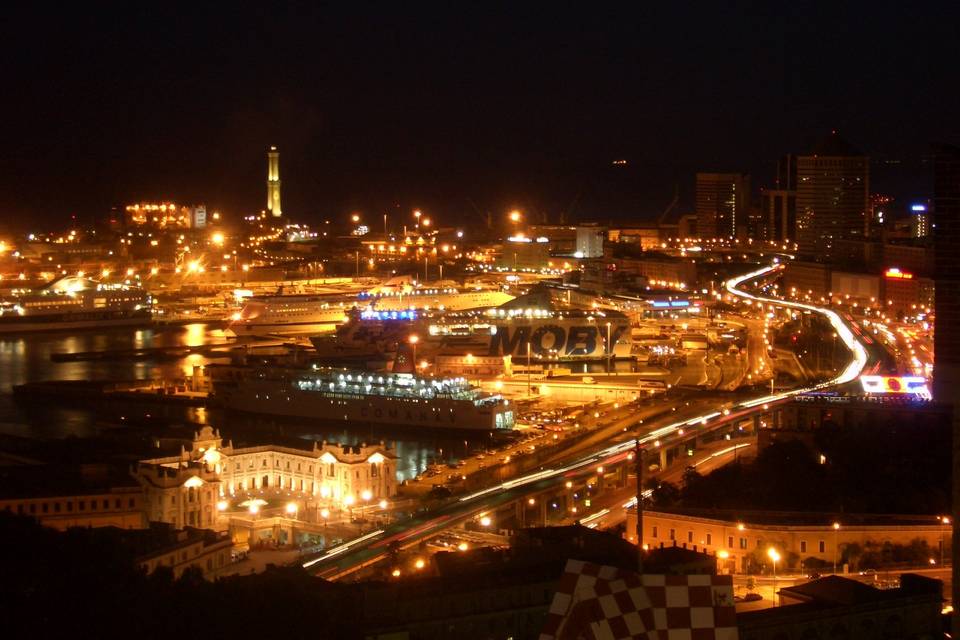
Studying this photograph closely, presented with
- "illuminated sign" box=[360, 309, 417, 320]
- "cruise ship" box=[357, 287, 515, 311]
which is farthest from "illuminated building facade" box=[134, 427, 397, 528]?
"cruise ship" box=[357, 287, 515, 311]

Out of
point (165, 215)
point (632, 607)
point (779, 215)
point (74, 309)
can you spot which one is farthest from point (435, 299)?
point (632, 607)

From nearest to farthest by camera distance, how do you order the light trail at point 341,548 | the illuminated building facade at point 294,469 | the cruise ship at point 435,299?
1. the light trail at point 341,548
2. the illuminated building facade at point 294,469
3. the cruise ship at point 435,299

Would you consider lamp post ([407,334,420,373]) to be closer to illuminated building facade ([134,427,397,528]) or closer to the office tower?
illuminated building facade ([134,427,397,528])

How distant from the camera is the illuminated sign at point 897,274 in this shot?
2102 centimetres

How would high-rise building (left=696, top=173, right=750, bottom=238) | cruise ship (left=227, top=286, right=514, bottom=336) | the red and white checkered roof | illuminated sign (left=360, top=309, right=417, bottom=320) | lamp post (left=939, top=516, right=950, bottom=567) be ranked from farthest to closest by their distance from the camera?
high-rise building (left=696, top=173, right=750, bottom=238)
cruise ship (left=227, top=286, right=514, bottom=336)
illuminated sign (left=360, top=309, right=417, bottom=320)
lamp post (left=939, top=516, right=950, bottom=567)
the red and white checkered roof

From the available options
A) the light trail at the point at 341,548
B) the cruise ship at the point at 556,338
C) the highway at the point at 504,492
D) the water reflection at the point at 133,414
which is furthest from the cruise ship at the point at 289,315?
the light trail at the point at 341,548

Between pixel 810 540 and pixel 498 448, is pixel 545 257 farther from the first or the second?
pixel 810 540

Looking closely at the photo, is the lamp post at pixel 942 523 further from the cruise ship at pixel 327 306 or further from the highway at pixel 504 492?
the cruise ship at pixel 327 306

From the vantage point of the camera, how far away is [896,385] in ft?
36.9

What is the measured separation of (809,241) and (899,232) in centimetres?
373

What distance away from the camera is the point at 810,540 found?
7.08 meters

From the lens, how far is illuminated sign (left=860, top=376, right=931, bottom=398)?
11056 mm

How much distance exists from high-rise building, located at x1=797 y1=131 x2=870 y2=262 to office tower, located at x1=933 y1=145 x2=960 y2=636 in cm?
2692

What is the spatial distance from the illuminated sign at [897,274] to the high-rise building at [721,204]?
55.3ft
